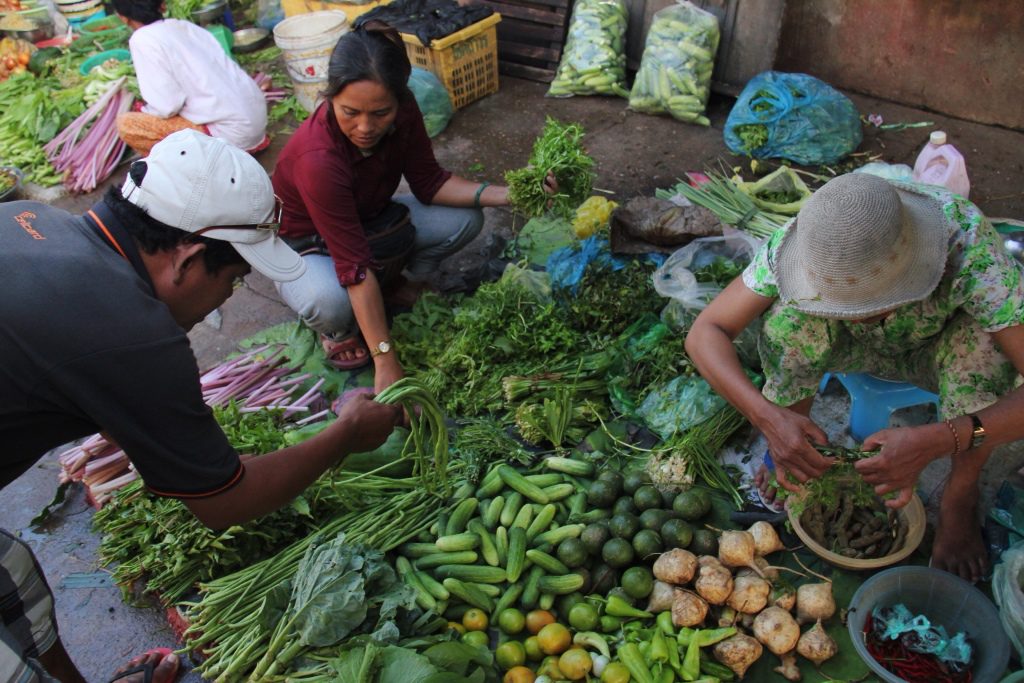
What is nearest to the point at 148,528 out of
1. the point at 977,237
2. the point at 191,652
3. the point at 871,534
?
the point at 191,652

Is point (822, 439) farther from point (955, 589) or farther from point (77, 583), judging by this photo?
point (77, 583)

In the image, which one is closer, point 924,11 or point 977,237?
point 977,237

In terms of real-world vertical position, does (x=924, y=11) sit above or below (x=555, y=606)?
above

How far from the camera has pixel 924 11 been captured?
5152 millimetres

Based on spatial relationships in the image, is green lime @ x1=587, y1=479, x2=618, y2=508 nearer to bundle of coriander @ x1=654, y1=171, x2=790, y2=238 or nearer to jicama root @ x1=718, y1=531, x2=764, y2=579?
jicama root @ x1=718, y1=531, x2=764, y2=579

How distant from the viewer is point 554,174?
3656 mm

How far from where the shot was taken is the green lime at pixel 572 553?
2.76 metres

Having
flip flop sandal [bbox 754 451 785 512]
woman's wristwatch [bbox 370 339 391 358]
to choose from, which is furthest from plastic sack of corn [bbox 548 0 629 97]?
flip flop sandal [bbox 754 451 785 512]

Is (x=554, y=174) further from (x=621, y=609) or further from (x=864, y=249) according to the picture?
(x=621, y=609)

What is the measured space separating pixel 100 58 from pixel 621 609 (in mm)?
7130

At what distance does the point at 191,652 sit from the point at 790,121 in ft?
14.8

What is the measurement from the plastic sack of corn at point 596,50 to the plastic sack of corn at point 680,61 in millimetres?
354

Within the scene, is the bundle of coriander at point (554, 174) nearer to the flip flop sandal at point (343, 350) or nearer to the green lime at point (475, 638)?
the flip flop sandal at point (343, 350)

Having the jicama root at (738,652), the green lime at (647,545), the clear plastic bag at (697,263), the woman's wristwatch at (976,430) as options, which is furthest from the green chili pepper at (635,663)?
the clear plastic bag at (697,263)
